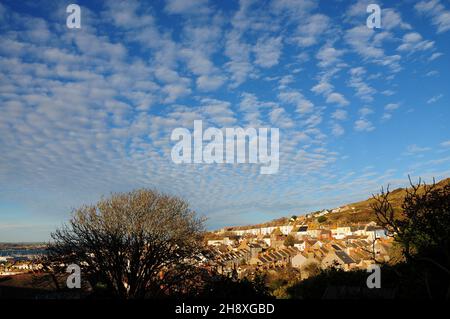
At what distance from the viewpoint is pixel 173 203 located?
23828 mm

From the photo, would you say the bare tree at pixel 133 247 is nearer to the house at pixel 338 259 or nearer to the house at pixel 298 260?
the house at pixel 338 259

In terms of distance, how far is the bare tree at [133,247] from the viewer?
21.1 meters

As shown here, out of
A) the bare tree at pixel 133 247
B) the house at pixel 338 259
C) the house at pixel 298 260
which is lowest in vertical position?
the house at pixel 298 260

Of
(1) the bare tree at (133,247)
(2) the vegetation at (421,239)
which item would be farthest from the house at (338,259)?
(1) the bare tree at (133,247)

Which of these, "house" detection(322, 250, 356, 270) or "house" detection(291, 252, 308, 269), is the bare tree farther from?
"house" detection(291, 252, 308, 269)

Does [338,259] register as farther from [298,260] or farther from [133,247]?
[133,247]

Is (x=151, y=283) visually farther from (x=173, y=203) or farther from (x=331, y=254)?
(x=331, y=254)

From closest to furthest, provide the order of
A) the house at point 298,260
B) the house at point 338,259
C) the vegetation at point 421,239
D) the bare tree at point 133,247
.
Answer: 1. the vegetation at point 421,239
2. the bare tree at point 133,247
3. the house at point 338,259
4. the house at point 298,260

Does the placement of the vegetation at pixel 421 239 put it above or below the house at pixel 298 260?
above

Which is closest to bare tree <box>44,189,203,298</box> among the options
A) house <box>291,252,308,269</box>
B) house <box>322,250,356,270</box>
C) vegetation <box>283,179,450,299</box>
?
vegetation <box>283,179,450,299</box>

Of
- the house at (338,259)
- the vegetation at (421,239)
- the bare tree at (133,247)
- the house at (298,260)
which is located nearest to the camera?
the vegetation at (421,239)
